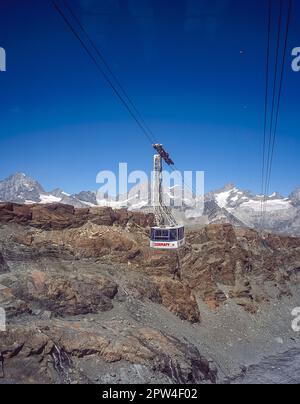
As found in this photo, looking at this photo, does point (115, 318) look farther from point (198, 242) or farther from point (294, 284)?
point (294, 284)

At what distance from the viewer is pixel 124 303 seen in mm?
46938

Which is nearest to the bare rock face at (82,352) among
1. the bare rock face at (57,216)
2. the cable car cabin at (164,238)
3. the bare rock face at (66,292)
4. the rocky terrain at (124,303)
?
the rocky terrain at (124,303)

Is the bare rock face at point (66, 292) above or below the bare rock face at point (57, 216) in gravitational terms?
below

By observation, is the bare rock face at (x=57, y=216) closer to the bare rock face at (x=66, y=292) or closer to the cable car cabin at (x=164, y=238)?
the cable car cabin at (x=164, y=238)

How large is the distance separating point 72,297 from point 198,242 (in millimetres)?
45276

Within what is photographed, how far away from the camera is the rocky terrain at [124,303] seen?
30.8m

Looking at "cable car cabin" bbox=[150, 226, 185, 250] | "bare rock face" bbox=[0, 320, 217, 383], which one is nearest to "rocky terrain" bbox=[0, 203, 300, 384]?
"bare rock face" bbox=[0, 320, 217, 383]

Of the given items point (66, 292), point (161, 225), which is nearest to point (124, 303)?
point (66, 292)

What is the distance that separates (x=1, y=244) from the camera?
47500 millimetres

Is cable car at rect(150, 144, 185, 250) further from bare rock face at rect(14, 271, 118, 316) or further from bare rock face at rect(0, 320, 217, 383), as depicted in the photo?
bare rock face at rect(0, 320, 217, 383)

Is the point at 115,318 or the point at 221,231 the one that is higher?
the point at 221,231

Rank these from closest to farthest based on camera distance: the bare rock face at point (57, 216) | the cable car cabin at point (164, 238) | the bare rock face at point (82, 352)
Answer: the bare rock face at point (82, 352) < the bare rock face at point (57, 216) < the cable car cabin at point (164, 238)

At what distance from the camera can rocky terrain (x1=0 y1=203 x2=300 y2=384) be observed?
30781mm
